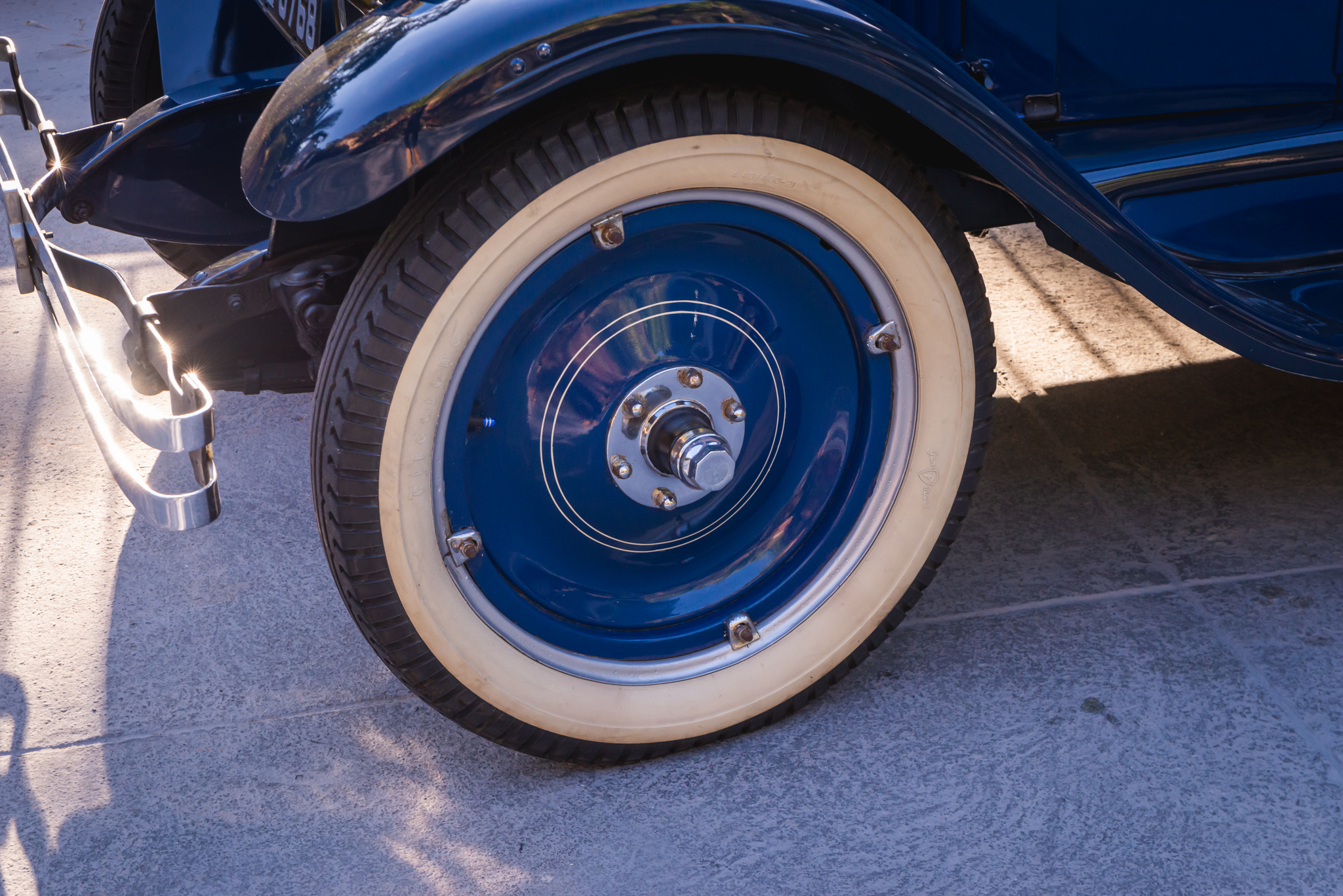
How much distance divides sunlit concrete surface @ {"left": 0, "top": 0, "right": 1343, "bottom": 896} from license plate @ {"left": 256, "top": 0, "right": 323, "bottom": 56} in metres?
0.95

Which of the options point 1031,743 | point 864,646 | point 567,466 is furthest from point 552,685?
point 1031,743

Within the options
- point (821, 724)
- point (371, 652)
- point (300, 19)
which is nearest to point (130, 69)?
point (300, 19)

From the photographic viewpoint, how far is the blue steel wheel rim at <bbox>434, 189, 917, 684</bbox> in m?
1.48

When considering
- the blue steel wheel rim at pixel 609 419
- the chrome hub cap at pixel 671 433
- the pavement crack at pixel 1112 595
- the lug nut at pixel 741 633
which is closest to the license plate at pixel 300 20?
the blue steel wheel rim at pixel 609 419

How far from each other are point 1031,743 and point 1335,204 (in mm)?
1127

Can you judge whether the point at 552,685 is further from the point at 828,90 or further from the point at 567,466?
the point at 828,90

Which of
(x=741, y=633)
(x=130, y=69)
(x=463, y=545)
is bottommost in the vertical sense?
(x=741, y=633)

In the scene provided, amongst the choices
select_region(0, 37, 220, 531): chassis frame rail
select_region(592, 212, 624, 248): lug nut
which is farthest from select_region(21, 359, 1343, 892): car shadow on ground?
select_region(592, 212, 624, 248): lug nut

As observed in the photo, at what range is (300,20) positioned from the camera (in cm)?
Answer: 192

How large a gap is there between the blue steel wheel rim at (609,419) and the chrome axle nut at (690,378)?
22 mm

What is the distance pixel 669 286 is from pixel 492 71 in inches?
17.0

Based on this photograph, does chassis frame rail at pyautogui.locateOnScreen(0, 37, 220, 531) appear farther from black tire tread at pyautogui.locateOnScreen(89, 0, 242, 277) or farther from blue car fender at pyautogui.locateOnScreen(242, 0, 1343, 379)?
black tire tread at pyautogui.locateOnScreen(89, 0, 242, 277)

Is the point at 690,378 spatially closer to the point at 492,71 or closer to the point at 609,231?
the point at 609,231

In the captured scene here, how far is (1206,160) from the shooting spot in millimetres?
1962
